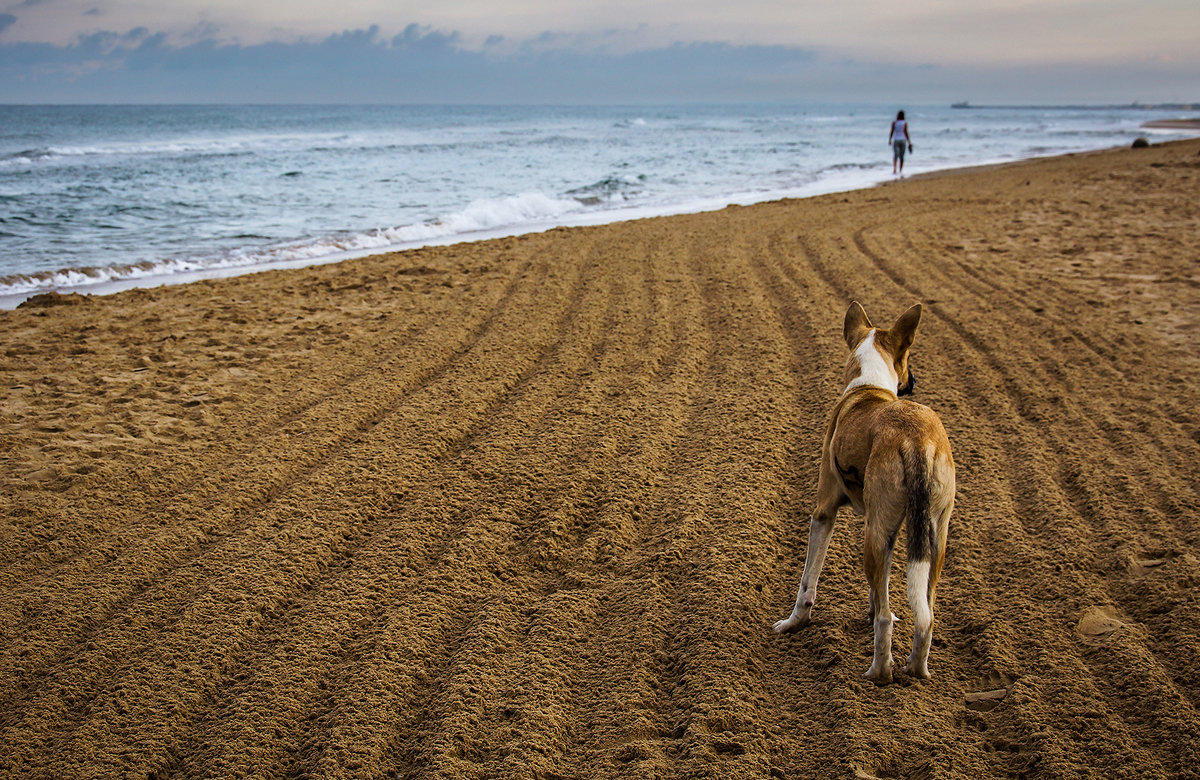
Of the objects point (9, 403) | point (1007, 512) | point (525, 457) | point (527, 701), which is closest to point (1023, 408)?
point (1007, 512)

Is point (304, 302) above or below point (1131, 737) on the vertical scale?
above

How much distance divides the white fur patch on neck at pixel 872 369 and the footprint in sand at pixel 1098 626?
1.21m

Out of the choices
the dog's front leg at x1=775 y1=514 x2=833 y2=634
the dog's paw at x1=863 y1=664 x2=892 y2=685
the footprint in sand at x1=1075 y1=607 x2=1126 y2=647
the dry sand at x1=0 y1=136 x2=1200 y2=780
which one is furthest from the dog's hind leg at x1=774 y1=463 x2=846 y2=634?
the footprint in sand at x1=1075 y1=607 x2=1126 y2=647

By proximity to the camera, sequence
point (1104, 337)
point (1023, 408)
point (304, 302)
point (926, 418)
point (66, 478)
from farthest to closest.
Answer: point (304, 302) < point (1104, 337) < point (1023, 408) < point (66, 478) < point (926, 418)

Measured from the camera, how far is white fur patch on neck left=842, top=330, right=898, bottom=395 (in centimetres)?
291

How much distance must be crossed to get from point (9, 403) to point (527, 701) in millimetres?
4827

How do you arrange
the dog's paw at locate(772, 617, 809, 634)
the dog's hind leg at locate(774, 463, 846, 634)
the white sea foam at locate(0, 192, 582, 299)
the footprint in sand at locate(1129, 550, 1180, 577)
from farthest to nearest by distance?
the white sea foam at locate(0, 192, 582, 299) → the footprint in sand at locate(1129, 550, 1180, 577) → the dog's paw at locate(772, 617, 809, 634) → the dog's hind leg at locate(774, 463, 846, 634)

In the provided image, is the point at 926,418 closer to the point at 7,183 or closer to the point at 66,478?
the point at 66,478

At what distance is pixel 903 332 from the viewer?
3.06 meters

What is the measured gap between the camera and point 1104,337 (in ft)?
19.8

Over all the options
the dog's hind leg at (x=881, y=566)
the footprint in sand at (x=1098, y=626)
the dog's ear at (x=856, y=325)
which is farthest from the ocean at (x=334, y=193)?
the footprint in sand at (x=1098, y=626)

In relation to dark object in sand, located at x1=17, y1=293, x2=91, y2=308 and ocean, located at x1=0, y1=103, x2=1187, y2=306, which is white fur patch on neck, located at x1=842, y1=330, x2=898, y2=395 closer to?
dark object in sand, located at x1=17, y1=293, x2=91, y2=308

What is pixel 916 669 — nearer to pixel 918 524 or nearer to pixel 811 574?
pixel 811 574

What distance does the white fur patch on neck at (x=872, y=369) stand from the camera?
115 inches
